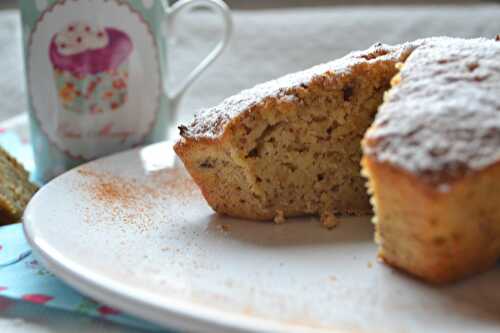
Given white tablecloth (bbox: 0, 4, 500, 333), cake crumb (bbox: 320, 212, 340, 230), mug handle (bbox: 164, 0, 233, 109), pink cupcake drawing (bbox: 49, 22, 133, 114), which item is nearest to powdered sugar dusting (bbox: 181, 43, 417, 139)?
cake crumb (bbox: 320, 212, 340, 230)

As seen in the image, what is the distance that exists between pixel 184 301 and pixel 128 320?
0.16m

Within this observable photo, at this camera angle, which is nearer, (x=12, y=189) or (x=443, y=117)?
(x=443, y=117)

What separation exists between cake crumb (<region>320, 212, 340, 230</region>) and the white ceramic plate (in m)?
0.02

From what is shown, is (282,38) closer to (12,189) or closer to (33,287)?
(12,189)

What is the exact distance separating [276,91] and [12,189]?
79cm

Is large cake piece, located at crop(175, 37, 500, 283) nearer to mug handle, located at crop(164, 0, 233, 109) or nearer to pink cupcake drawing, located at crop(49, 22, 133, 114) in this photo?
pink cupcake drawing, located at crop(49, 22, 133, 114)

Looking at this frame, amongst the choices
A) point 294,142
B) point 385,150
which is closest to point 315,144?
point 294,142

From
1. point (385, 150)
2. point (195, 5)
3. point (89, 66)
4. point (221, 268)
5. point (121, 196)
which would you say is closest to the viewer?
point (385, 150)

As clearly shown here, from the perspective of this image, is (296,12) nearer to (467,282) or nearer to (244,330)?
(467,282)

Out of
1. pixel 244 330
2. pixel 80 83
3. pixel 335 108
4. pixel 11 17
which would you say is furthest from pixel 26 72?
pixel 11 17

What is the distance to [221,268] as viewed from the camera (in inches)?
59.2

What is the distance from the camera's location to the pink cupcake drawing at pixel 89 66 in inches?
83.5

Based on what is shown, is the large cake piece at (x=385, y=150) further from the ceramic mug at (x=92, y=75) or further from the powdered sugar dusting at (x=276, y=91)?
the ceramic mug at (x=92, y=75)

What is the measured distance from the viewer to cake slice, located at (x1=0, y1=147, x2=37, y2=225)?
1.87 m
